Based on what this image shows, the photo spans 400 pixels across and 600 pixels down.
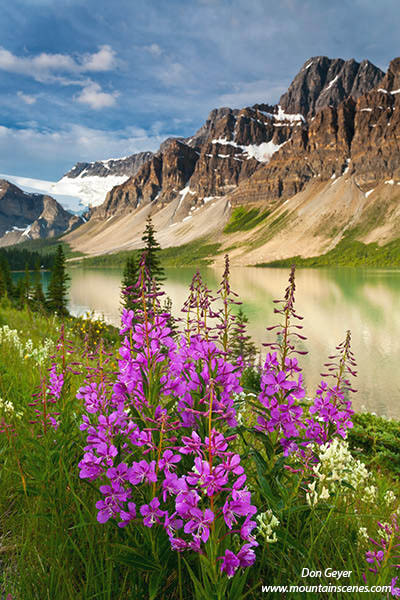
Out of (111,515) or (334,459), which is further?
(334,459)

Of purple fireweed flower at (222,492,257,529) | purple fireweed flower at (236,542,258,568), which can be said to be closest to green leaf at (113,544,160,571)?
purple fireweed flower at (236,542,258,568)

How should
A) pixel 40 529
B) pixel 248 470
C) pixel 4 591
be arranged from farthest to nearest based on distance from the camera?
pixel 248 470, pixel 40 529, pixel 4 591

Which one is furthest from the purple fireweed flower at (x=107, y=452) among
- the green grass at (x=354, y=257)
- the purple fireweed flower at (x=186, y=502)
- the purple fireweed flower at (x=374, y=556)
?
the green grass at (x=354, y=257)

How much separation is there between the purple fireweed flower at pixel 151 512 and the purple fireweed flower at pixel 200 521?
27 cm

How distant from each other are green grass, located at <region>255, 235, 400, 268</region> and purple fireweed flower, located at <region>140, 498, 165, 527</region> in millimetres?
162932

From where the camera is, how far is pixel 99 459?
206cm

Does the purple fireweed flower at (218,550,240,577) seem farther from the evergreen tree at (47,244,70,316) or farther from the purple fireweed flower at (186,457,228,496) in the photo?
the evergreen tree at (47,244,70,316)

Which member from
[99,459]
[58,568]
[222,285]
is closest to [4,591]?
[58,568]

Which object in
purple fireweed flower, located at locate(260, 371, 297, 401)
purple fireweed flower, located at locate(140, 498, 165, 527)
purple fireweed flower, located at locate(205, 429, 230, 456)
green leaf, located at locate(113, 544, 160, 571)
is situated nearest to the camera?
purple fireweed flower, located at locate(205, 429, 230, 456)

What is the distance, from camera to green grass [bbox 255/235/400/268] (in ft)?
525

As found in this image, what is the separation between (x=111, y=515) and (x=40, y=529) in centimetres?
108

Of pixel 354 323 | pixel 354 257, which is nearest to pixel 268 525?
pixel 354 323

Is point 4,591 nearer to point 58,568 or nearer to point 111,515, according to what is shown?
point 58,568

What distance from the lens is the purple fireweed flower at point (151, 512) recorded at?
181 cm
